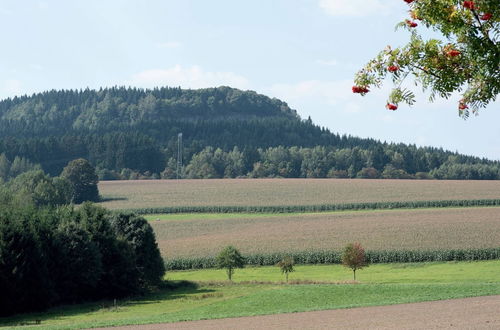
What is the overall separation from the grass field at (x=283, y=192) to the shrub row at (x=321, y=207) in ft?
8.57

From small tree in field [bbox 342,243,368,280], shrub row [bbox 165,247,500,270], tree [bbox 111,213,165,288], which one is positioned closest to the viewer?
small tree in field [bbox 342,243,368,280]

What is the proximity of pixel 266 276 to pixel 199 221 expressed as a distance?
39118 millimetres

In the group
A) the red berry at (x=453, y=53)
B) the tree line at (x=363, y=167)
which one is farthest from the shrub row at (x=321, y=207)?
the red berry at (x=453, y=53)

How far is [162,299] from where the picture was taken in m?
60.2

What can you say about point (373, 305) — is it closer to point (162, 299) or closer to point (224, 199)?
point (162, 299)

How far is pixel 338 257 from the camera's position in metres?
78.9

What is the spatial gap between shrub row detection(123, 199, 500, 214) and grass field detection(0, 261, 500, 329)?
4239cm

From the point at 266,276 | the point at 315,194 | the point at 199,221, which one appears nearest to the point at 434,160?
the point at 315,194

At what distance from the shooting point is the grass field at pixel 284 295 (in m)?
40.7

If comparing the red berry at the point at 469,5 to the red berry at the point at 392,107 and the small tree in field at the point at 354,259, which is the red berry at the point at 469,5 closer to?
the red berry at the point at 392,107

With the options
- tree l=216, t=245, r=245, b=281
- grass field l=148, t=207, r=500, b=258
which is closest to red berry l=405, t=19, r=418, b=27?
tree l=216, t=245, r=245, b=281

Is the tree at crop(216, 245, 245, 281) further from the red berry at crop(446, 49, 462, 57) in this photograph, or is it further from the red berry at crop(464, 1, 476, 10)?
the red berry at crop(464, 1, 476, 10)

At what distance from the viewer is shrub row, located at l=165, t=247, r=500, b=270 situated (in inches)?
2953

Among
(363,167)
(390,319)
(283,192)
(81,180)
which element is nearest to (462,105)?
(390,319)
